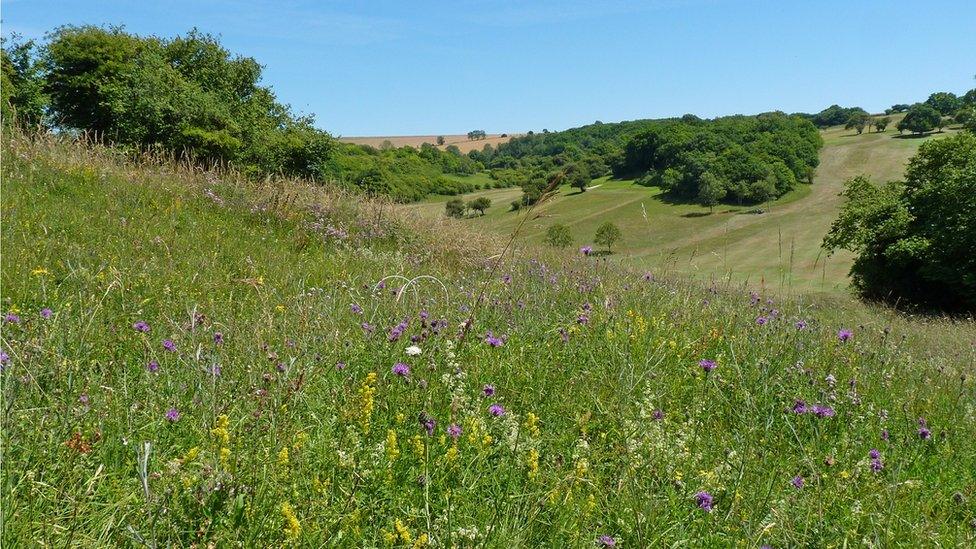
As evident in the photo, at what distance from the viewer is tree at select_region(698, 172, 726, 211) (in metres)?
84.4

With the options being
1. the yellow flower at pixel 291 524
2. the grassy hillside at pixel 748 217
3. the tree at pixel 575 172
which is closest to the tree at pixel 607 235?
the grassy hillside at pixel 748 217

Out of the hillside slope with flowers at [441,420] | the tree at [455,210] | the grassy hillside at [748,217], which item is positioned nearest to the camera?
the hillside slope with flowers at [441,420]

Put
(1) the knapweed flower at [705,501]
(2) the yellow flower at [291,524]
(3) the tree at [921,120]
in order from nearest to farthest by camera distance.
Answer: (2) the yellow flower at [291,524] < (1) the knapweed flower at [705,501] < (3) the tree at [921,120]

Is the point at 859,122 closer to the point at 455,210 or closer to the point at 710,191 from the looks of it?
the point at 710,191

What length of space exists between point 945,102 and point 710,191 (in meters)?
65.4

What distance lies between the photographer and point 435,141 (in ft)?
511

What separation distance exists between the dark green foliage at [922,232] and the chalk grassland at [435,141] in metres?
95.1

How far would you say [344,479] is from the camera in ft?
7.46

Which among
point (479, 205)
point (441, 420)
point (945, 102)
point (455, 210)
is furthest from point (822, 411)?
point (945, 102)

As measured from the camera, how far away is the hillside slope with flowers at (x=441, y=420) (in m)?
1.97

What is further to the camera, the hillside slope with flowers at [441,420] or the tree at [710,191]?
the tree at [710,191]

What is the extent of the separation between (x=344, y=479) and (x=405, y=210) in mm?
9649

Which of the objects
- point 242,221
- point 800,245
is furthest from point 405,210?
point 800,245

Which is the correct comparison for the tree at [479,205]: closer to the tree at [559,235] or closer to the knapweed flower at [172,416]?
the tree at [559,235]
